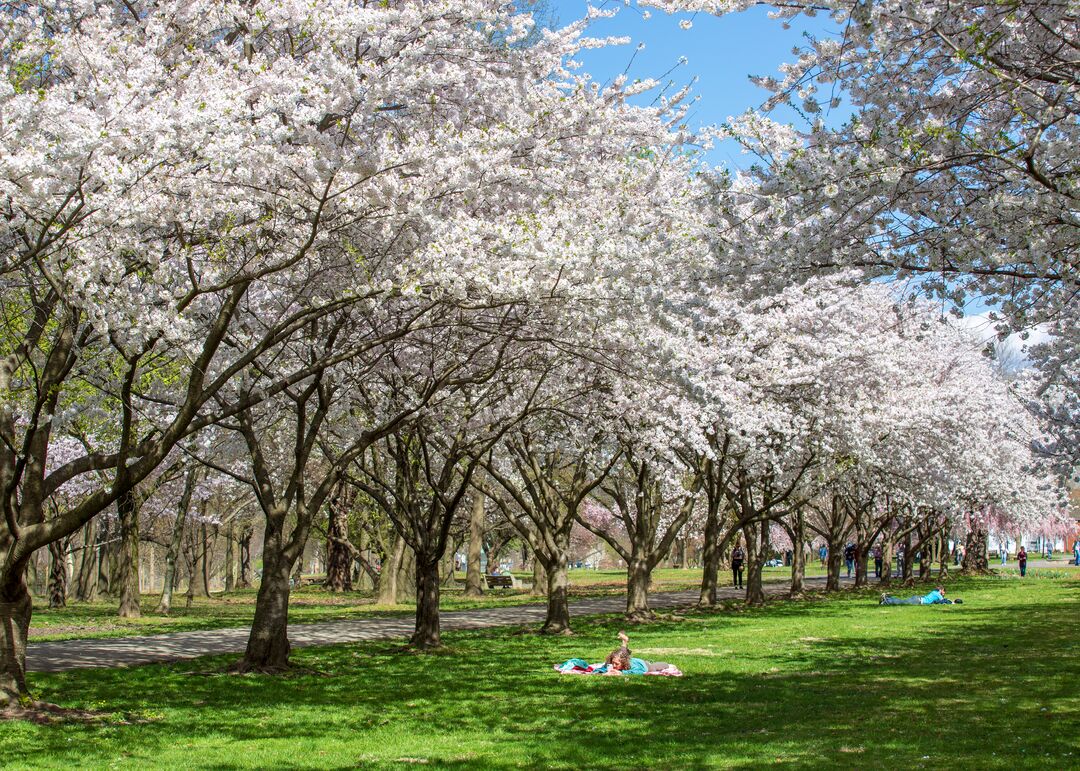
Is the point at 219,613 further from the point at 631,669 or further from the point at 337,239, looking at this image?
the point at 337,239

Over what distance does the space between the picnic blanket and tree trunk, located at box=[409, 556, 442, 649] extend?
13.3 ft

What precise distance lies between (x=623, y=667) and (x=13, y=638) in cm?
731

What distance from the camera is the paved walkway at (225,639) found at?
51.0 feet

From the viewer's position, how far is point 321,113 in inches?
377

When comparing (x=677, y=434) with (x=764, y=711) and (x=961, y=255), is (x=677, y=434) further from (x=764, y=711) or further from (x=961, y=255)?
(x=961, y=255)

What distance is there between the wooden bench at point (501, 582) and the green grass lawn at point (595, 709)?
81.6ft

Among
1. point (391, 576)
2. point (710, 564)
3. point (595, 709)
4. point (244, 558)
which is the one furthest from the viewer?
point (244, 558)

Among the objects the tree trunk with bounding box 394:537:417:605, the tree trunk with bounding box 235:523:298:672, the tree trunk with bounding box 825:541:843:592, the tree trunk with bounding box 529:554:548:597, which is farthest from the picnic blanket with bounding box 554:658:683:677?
the tree trunk with bounding box 529:554:548:597

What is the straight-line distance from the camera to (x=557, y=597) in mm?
20594

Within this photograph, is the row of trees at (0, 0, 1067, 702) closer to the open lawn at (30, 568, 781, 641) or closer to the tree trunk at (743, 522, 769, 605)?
the open lawn at (30, 568, 781, 641)

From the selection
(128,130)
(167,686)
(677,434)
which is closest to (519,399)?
(677,434)

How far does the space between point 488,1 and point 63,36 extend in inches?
173

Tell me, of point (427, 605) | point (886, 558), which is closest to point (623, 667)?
point (427, 605)

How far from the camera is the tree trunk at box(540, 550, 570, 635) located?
20391 mm
